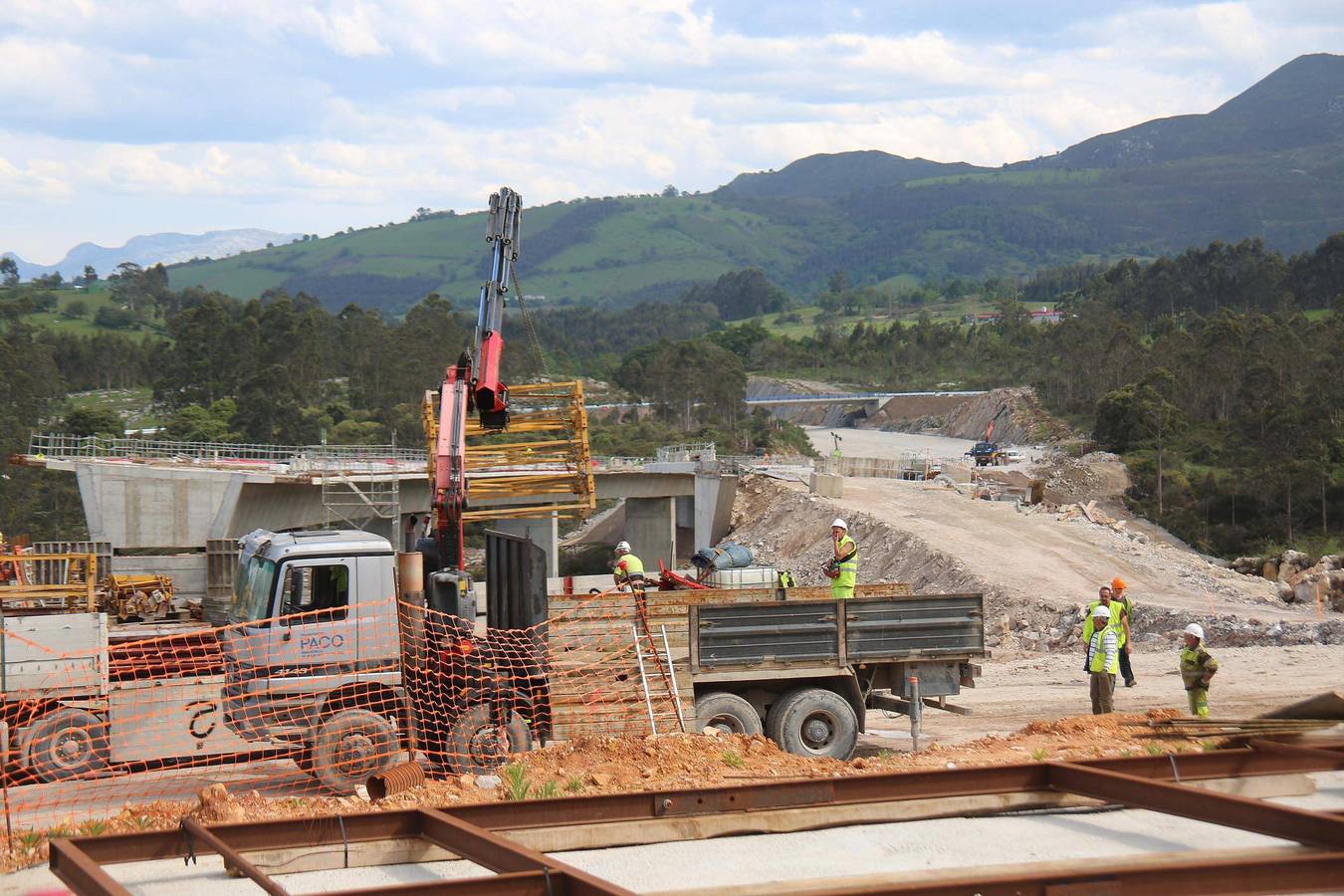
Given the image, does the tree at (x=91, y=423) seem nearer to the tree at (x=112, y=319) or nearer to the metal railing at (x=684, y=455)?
the metal railing at (x=684, y=455)

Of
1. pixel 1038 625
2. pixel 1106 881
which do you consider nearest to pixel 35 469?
pixel 1038 625

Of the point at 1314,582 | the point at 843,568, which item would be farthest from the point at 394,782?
the point at 1314,582

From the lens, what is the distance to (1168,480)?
2430 inches

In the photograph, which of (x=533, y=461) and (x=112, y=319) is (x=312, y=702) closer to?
(x=533, y=461)

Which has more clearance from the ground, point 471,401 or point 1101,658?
point 471,401

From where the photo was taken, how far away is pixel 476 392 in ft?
59.8

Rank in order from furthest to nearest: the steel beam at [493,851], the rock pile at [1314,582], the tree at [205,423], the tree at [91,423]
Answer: the tree at [205,423], the tree at [91,423], the rock pile at [1314,582], the steel beam at [493,851]

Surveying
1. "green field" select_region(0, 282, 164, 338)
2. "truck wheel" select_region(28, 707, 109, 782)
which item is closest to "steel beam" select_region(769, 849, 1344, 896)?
"truck wheel" select_region(28, 707, 109, 782)

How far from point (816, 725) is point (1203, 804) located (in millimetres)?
7405

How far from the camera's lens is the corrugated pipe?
10062 millimetres

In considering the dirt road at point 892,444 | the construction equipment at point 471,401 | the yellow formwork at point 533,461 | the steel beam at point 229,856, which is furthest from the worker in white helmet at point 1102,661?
the dirt road at point 892,444

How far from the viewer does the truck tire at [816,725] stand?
1427 centimetres

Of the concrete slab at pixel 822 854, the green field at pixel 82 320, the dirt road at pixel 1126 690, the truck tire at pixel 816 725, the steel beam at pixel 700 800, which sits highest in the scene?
the green field at pixel 82 320

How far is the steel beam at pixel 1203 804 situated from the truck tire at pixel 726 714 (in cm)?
598
